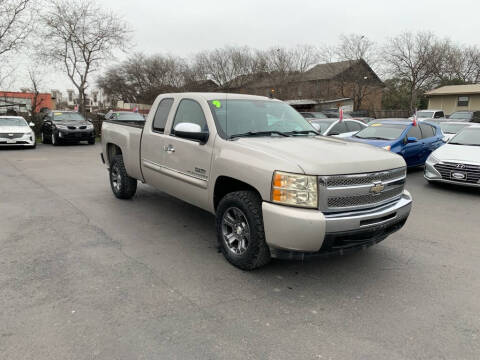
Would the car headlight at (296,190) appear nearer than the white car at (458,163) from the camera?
Yes

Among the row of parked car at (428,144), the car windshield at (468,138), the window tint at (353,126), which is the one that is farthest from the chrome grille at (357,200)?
the window tint at (353,126)

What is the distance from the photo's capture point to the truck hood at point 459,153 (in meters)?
7.96

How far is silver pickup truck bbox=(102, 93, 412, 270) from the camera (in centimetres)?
333

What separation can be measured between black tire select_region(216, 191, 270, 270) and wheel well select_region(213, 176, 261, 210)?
0.45 feet

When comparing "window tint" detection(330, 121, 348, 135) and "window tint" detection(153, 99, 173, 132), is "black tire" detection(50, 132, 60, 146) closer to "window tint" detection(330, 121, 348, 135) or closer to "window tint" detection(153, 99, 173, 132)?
"window tint" detection(330, 121, 348, 135)

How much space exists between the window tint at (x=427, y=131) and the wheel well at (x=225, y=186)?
29.0 ft

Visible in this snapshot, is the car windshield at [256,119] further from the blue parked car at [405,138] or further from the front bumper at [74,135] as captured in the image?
the front bumper at [74,135]

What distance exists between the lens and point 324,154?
144 inches

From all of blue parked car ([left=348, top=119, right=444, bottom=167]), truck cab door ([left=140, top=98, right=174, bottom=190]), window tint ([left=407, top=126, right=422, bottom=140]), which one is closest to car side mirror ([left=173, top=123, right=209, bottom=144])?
truck cab door ([left=140, top=98, right=174, bottom=190])

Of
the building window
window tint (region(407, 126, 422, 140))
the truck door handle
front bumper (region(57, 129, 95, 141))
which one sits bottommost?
front bumper (region(57, 129, 95, 141))

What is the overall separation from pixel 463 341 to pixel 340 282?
3.86 ft

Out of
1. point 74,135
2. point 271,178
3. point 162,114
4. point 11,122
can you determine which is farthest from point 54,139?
point 271,178

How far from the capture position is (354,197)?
3.50 m

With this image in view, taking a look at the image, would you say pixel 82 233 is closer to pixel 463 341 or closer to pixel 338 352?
pixel 338 352
